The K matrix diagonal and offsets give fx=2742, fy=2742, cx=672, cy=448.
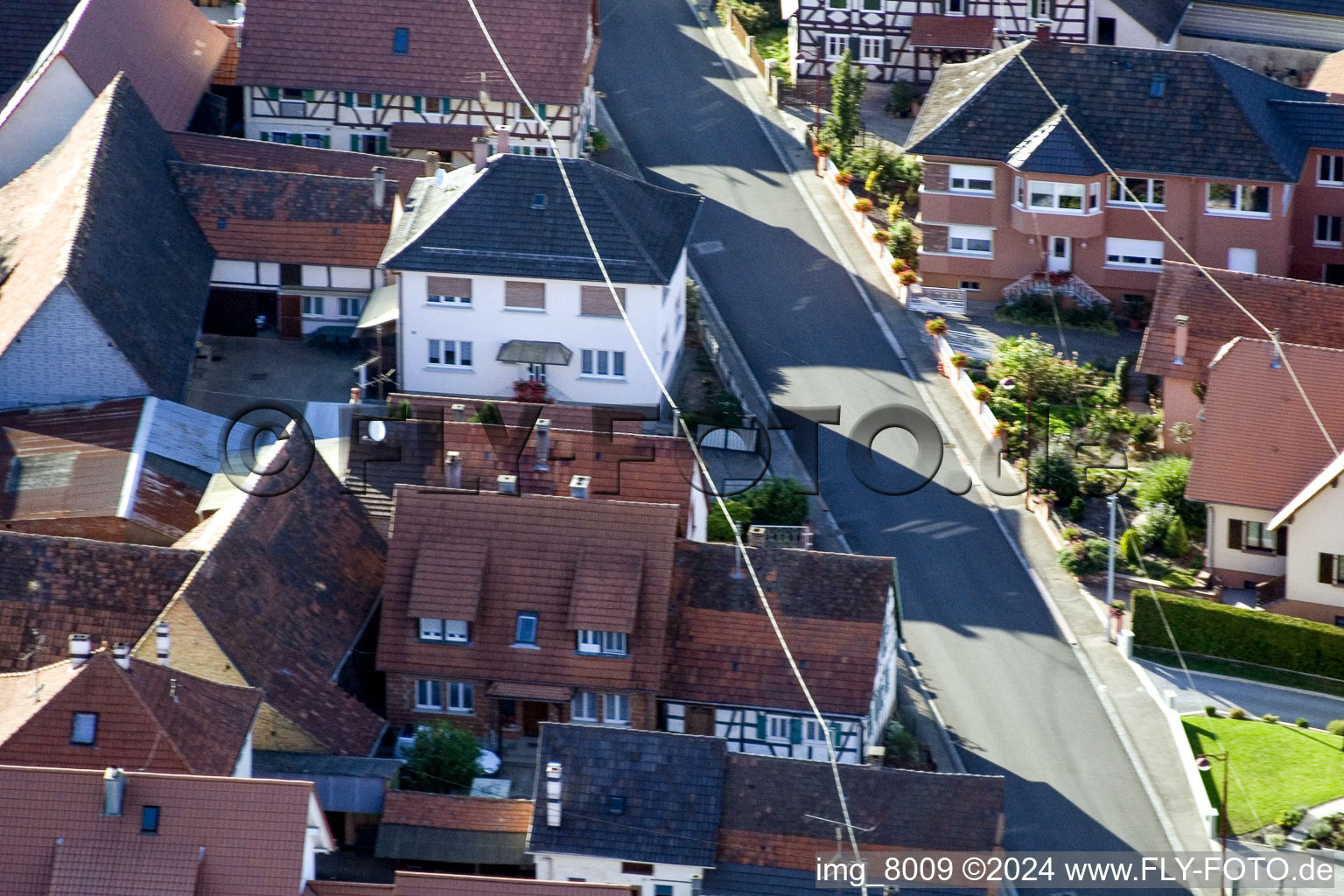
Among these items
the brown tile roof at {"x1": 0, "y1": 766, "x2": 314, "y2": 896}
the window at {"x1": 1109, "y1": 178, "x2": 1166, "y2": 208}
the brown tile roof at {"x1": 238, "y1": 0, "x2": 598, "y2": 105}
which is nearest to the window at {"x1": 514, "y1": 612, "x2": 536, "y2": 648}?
the brown tile roof at {"x1": 0, "y1": 766, "x2": 314, "y2": 896}

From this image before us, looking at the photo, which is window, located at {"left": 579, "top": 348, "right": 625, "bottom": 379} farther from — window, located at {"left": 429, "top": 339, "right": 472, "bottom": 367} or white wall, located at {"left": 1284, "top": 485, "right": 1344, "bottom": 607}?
white wall, located at {"left": 1284, "top": 485, "right": 1344, "bottom": 607}

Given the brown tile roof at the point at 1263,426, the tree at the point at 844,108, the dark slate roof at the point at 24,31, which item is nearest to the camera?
the brown tile roof at the point at 1263,426

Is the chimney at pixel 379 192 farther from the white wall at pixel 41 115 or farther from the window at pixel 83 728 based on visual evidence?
the window at pixel 83 728

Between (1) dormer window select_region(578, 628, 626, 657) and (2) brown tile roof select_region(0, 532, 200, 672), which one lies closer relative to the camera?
(2) brown tile roof select_region(0, 532, 200, 672)

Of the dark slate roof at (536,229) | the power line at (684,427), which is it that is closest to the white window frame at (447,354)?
the dark slate roof at (536,229)

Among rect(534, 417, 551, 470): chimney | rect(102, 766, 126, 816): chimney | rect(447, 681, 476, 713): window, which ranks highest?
rect(534, 417, 551, 470): chimney

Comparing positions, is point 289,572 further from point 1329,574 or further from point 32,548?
point 1329,574
